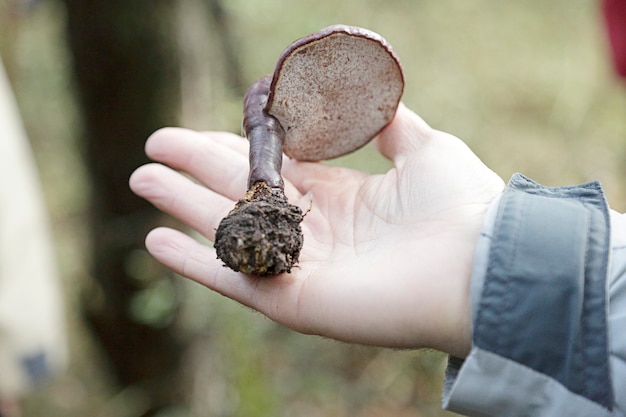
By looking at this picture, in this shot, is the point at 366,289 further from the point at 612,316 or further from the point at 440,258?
the point at 612,316

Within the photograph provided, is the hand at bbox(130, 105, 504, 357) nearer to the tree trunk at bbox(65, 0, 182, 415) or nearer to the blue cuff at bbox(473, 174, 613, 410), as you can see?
the blue cuff at bbox(473, 174, 613, 410)

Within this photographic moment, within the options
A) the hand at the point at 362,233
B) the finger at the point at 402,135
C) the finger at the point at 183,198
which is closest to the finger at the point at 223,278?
the hand at the point at 362,233

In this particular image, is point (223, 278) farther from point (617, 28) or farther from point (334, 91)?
point (617, 28)

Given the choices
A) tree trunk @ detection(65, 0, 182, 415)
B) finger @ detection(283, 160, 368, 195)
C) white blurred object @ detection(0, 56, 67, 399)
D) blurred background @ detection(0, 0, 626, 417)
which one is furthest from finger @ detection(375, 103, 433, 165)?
white blurred object @ detection(0, 56, 67, 399)

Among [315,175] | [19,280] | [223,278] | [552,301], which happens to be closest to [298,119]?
[315,175]

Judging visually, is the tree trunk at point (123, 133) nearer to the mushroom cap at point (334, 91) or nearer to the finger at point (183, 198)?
the finger at point (183, 198)
